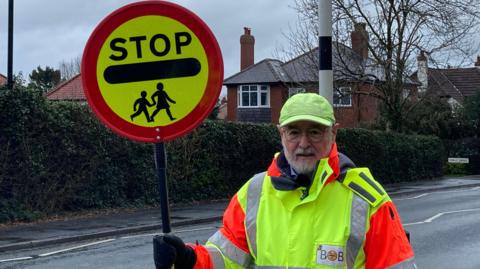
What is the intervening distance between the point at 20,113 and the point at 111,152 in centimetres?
286

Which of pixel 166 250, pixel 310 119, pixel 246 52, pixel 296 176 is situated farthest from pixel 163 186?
pixel 246 52

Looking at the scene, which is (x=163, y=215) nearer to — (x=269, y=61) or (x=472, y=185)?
(x=472, y=185)

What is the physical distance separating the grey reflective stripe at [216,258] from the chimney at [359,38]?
89.9 ft

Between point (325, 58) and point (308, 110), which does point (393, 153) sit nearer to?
point (325, 58)

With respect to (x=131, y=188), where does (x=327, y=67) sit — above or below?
above

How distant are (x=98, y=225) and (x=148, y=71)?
1250cm

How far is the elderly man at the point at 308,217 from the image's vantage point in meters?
2.77

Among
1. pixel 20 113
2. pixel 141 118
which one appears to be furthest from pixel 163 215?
pixel 20 113

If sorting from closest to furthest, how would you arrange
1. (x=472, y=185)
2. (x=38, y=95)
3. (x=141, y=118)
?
(x=141, y=118) < (x=38, y=95) < (x=472, y=185)

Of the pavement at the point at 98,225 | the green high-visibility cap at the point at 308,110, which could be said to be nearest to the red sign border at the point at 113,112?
the green high-visibility cap at the point at 308,110

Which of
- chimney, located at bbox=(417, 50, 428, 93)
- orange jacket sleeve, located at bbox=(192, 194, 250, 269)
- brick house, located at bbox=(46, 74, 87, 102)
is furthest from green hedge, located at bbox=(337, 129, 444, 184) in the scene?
orange jacket sleeve, located at bbox=(192, 194, 250, 269)

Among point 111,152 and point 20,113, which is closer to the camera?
point 20,113

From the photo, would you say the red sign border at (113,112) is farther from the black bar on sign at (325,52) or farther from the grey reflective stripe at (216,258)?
the black bar on sign at (325,52)

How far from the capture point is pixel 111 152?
17.7m
